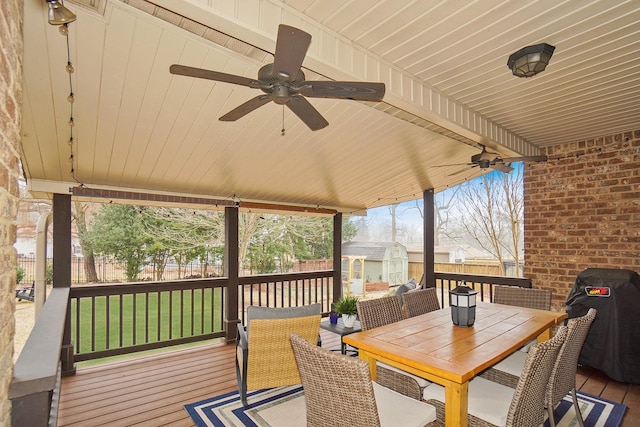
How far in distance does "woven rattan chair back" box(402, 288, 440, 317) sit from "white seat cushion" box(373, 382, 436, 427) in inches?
55.0

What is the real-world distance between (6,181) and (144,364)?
361cm

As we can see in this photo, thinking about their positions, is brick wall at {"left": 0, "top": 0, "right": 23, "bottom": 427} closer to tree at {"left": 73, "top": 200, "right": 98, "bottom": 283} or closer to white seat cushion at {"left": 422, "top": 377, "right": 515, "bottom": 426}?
white seat cushion at {"left": 422, "top": 377, "right": 515, "bottom": 426}

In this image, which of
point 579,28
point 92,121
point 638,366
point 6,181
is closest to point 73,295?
point 92,121

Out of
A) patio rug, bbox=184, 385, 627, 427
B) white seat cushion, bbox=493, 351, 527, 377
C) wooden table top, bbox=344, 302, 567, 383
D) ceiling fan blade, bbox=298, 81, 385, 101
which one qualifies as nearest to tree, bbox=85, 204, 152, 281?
patio rug, bbox=184, 385, 627, 427

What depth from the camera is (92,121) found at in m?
2.65

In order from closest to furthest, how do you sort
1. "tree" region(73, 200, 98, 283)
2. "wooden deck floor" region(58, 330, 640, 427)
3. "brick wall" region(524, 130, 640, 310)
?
"wooden deck floor" region(58, 330, 640, 427), "brick wall" region(524, 130, 640, 310), "tree" region(73, 200, 98, 283)

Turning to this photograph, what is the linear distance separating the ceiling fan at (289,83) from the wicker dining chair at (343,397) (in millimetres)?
1318

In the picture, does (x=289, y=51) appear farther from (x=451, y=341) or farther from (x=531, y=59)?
(x=451, y=341)

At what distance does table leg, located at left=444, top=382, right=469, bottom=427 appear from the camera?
189 cm

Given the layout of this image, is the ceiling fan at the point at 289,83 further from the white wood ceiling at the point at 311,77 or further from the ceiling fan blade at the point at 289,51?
the white wood ceiling at the point at 311,77

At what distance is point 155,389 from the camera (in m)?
3.45

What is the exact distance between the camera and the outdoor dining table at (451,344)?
6.31 feet

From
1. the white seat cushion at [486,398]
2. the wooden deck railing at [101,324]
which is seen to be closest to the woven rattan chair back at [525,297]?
the wooden deck railing at [101,324]

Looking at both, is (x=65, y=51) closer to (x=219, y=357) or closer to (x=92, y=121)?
(x=92, y=121)
